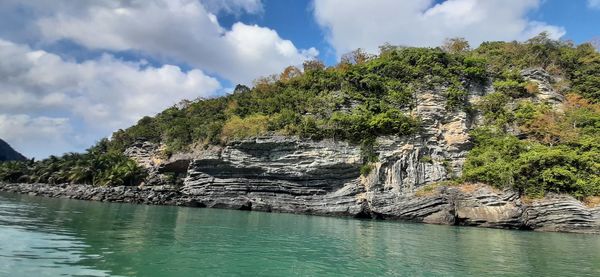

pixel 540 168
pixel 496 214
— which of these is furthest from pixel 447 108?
pixel 496 214

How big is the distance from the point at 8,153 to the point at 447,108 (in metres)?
131

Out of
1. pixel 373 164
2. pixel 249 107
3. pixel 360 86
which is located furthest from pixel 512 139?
pixel 249 107

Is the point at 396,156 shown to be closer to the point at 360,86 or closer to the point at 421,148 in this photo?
the point at 421,148

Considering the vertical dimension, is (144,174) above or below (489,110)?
below

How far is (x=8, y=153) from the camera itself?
12050 centimetres

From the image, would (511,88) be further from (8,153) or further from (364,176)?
(8,153)

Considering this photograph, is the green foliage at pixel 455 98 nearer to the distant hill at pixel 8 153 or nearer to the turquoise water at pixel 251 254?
the turquoise water at pixel 251 254

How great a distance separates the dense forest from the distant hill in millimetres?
80271

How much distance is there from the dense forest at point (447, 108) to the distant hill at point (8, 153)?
8027 centimetres

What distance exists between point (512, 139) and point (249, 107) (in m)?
26.6

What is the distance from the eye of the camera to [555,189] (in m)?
28.8

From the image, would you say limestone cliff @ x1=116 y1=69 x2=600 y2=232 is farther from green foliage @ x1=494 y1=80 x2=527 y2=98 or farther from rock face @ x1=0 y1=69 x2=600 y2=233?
green foliage @ x1=494 y1=80 x2=527 y2=98

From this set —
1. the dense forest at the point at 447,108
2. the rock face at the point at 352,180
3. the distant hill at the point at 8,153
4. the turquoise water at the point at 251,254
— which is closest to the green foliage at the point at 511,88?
the dense forest at the point at 447,108

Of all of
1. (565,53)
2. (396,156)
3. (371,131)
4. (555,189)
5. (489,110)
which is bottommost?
(555,189)
